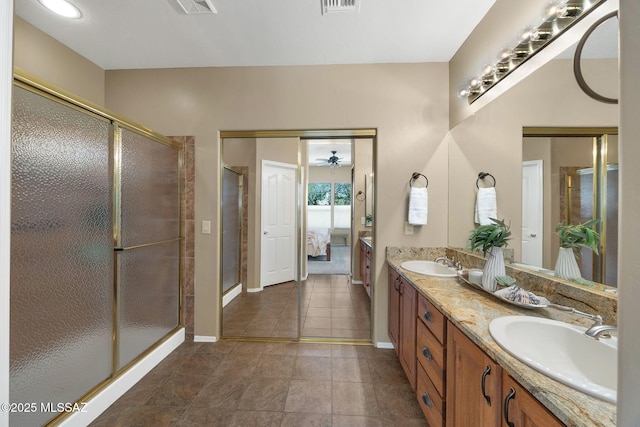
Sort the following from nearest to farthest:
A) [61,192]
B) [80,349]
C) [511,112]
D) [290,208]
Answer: [61,192]
[80,349]
[511,112]
[290,208]


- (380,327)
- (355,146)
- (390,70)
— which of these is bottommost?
(380,327)

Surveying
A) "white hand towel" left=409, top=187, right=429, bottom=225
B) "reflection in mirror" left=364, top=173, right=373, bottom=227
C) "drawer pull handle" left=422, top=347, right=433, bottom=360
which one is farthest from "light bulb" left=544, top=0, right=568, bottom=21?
"reflection in mirror" left=364, top=173, right=373, bottom=227

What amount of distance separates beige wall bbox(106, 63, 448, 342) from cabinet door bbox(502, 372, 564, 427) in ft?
5.04

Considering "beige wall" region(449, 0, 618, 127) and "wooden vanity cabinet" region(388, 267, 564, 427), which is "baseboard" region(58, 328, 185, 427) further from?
"beige wall" region(449, 0, 618, 127)

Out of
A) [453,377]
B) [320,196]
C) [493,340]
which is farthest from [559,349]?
[320,196]

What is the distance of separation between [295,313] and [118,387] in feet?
5.14

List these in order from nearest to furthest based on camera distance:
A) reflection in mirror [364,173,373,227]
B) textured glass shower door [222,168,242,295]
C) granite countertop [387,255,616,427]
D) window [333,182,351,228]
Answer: granite countertop [387,255,616,427] → textured glass shower door [222,168,242,295] → reflection in mirror [364,173,373,227] → window [333,182,351,228]

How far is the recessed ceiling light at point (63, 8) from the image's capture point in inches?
66.6

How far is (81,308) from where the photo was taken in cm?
145

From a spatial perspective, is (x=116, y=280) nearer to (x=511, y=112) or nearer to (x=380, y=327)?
(x=380, y=327)

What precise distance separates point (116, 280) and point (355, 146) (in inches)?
118

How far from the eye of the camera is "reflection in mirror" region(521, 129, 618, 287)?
3.29 ft

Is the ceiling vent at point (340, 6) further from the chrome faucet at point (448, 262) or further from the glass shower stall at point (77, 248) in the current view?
the chrome faucet at point (448, 262)

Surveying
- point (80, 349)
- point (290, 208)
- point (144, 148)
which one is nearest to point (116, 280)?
point (80, 349)
